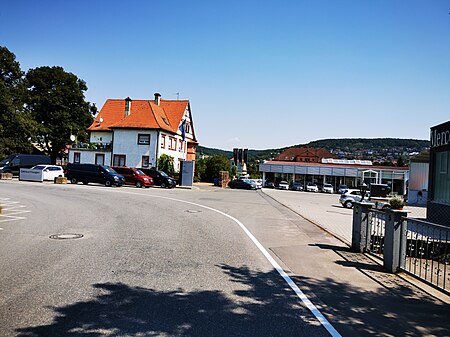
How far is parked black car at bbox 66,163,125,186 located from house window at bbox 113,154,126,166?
12264 mm

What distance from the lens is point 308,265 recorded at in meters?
8.12

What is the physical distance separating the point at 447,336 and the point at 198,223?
31.2 feet

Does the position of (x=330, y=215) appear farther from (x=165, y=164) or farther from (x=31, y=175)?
(x=31, y=175)

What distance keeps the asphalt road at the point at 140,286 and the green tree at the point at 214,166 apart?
44093 millimetres

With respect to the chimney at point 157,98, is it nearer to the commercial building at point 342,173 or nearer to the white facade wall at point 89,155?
the white facade wall at point 89,155

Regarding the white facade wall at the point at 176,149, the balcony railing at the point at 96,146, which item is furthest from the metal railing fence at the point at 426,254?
the balcony railing at the point at 96,146

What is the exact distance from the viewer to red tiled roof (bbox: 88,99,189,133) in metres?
48.0

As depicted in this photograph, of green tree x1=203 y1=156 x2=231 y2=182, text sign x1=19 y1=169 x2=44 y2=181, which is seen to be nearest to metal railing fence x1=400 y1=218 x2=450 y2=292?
text sign x1=19 y1=169 x2=44 y2=181

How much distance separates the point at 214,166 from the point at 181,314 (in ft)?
167

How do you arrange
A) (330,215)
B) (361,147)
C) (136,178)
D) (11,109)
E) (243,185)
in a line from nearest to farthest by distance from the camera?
(330,215) → (136,178) → (11,109) → (243,185) → (361,147)

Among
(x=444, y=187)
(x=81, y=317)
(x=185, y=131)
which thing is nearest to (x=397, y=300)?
(x=81, y=317)

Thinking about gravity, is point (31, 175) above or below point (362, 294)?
above

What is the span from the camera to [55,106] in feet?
175

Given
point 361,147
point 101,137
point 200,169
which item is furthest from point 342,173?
point 361,147
